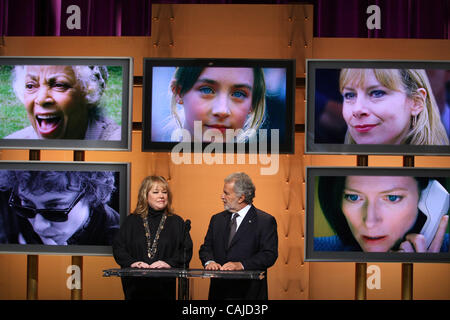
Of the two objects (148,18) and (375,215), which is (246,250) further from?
(148,18)

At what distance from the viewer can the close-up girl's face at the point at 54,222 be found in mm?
5977

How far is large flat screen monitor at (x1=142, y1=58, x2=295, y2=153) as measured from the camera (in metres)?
5.97

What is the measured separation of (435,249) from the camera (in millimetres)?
Answer: 5863

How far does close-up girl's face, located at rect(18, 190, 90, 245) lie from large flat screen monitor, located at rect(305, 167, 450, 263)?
2077 mm

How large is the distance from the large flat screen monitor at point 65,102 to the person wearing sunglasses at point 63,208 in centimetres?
30

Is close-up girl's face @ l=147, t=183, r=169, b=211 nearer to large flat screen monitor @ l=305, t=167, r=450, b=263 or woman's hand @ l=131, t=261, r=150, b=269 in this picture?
woman's hand @ l=131, t=261, r=150, b=269

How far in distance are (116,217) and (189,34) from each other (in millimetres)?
1822

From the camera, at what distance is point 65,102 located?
6.03 meters

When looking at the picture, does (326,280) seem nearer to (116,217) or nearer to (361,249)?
(361,249)

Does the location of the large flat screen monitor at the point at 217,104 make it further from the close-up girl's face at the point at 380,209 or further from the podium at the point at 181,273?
the podium at the point at 181,273

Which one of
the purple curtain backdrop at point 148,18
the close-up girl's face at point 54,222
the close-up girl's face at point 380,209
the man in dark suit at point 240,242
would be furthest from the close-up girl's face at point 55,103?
the close-up girl's face at point 380,209

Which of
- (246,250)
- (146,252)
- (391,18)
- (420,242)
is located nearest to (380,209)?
(420,242)

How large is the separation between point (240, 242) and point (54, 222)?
5.95 ft

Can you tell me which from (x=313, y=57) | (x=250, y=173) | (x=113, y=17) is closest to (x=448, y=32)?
(x=313, y=57)
